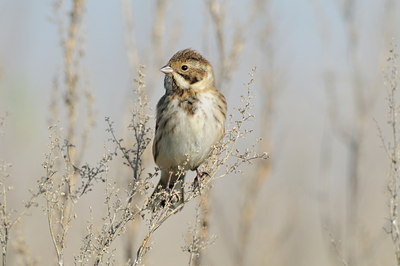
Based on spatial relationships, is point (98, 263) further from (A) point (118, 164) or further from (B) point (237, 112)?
(A) point (118, 164)

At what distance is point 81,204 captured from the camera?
4977mm

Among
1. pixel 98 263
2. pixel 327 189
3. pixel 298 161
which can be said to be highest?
pixel 298 161

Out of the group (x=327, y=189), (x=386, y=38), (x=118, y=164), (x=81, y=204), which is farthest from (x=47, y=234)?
(x=386, y=38)

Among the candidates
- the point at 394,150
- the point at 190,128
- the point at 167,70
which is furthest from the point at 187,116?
the point at 394,150

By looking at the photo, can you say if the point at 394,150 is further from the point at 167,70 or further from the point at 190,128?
the point at 167,70

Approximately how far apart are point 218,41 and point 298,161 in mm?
2114

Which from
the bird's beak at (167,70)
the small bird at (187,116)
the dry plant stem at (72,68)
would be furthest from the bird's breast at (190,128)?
the dry plant stem at (72,68)

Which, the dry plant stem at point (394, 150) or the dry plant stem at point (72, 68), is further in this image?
the dry plant stem at point (72, 68)

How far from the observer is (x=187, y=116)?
3.66 meters

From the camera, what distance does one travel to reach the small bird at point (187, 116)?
3.65m

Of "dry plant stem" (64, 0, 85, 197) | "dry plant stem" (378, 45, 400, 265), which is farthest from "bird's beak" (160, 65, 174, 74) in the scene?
"dry plant stem" (378, 45, 400, 265)

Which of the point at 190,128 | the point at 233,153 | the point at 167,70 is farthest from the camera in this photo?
the point at 167,70

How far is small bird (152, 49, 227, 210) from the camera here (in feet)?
12.0

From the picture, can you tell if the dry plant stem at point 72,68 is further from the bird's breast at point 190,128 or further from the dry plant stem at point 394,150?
the dry plant stem at point 394,150
